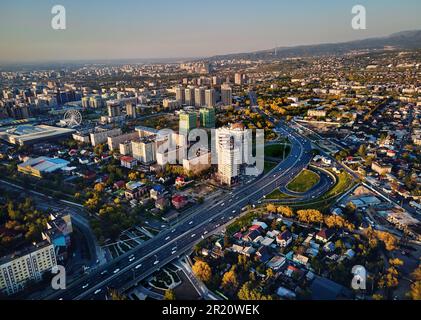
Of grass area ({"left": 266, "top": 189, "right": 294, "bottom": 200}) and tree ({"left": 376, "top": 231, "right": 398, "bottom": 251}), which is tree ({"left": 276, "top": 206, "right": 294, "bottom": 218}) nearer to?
grass area ({"left": 266, "top": 189, "right": 294, "bottom": 200})

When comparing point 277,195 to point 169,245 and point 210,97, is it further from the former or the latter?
point 210,97

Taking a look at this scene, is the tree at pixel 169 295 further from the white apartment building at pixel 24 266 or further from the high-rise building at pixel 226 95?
the high-rise building at pixel 226 95

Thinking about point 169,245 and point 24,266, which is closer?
point 24,266

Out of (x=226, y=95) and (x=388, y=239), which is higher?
(x=226, y=95)

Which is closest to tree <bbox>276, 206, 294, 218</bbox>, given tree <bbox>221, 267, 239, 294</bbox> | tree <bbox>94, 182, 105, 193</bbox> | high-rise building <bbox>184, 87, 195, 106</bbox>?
tree <bbox>221, 267, 239, 294</bbox>

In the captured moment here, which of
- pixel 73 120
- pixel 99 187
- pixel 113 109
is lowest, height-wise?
pixel 99 187

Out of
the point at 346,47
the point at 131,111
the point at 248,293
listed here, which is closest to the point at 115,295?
the point at 248,293
